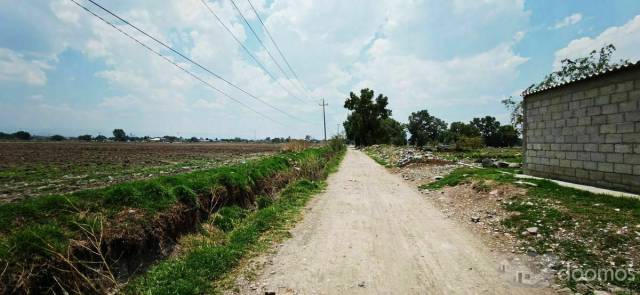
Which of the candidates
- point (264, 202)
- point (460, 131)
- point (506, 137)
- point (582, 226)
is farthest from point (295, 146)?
point (506, 137)

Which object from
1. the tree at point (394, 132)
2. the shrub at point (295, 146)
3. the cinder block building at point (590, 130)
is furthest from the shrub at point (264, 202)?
the tree at point (394, 132)

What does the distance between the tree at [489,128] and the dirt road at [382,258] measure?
323ft

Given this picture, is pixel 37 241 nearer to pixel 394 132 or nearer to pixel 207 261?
pixel 207 261

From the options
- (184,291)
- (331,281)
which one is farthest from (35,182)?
(331,281)

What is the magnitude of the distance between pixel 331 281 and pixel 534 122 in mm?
11919

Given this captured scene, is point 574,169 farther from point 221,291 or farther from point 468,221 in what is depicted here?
point 221,291

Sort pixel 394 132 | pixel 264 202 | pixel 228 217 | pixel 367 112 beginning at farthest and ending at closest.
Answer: pixel 394 132
pixel 367 112
pixel 264 202
pixel 228 217

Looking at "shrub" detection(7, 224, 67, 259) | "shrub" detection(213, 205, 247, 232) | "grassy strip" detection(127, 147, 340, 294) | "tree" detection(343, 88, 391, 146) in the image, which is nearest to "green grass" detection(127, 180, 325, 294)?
"grassy strip" detection(127, 147, 340, 294)

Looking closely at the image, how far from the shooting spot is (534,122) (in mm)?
12477

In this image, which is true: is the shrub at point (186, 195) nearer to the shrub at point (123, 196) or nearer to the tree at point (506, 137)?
the shrub at point (123, 196)

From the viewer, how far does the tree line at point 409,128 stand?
220ft

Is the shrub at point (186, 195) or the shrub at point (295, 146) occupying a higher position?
the shrub at point (295, 146)

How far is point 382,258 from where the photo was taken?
5348 millimetres

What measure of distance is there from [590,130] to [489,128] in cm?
9947
